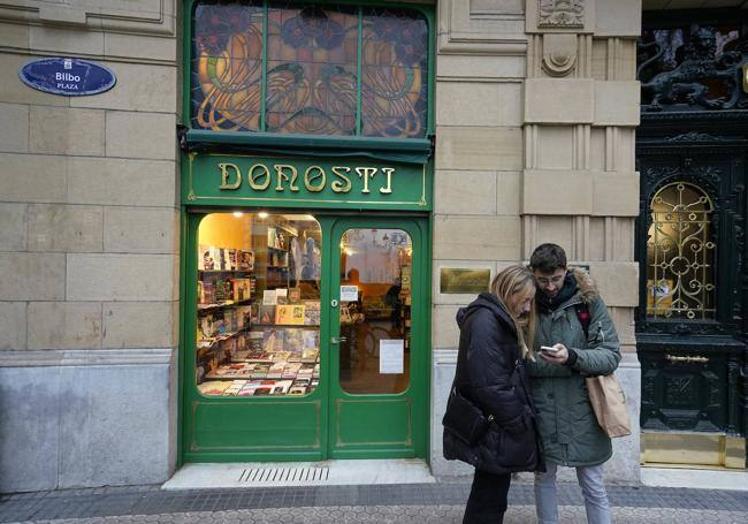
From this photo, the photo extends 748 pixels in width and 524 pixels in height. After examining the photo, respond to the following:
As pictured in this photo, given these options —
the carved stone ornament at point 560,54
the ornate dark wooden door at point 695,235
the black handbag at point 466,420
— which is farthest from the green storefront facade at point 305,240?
the ornate dark wooden door at point 695,235

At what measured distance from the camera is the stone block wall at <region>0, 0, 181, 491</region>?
4.39 metres

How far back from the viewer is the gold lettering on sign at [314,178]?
4.86 meters

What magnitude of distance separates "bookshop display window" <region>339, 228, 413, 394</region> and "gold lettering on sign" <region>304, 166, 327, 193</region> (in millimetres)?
573

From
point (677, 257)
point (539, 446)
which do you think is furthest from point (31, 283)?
point (677, 257)

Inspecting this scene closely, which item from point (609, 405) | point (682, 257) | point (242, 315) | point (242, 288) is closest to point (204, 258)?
point (242, 288)

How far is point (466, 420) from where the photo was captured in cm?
293

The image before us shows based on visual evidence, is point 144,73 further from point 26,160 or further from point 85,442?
point 85,442

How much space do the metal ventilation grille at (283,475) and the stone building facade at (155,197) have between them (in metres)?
0.77

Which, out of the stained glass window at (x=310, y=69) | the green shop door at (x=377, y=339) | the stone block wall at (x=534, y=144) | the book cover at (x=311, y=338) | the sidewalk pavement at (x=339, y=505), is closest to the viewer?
the sidewalk pavement at (x=339, y=505)

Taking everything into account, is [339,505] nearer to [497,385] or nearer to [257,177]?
[497,385]

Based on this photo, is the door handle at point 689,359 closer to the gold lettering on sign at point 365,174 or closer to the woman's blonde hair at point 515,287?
the woman's blonde hair at point 515,287

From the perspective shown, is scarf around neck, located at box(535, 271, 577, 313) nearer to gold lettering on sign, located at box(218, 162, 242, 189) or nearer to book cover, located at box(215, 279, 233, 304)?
gold lettering on sign, located at box(218, 162, 242, 189)

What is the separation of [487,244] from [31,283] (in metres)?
4.42

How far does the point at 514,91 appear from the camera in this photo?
4.82 m
